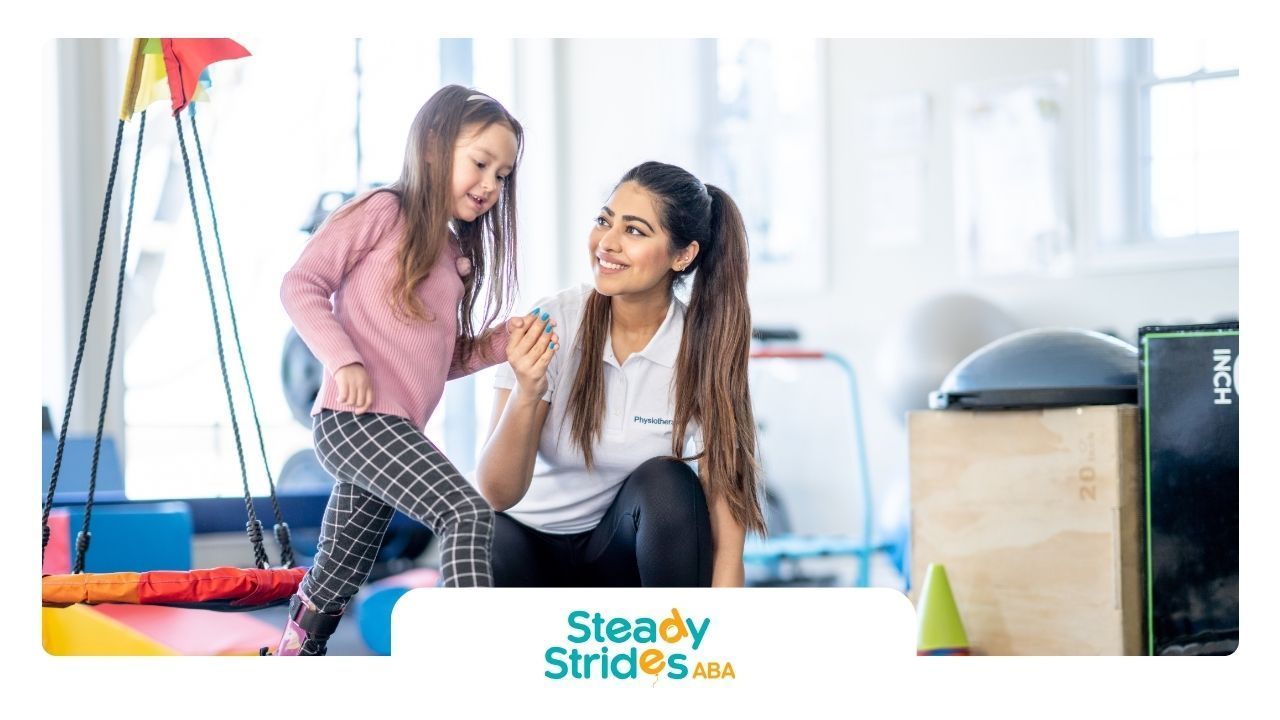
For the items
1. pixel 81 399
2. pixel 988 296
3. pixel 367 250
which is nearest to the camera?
pixel 367 250

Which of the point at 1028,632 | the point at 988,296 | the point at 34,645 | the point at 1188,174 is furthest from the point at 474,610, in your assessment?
the point at 988,296

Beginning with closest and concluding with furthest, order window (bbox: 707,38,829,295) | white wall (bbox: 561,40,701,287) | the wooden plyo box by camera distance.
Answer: the wooden plyo box
white wall (bbox: 561,40,701,287)
window (bbox: 707,38,829,295)

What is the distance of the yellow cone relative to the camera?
5.90 ft

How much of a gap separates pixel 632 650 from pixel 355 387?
0.39 metres

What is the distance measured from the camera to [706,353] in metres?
1.42

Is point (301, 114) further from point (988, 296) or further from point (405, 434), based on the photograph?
point (988, 296)

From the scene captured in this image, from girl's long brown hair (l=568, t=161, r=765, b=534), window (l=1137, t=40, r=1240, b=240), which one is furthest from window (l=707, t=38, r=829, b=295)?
girl's long brown hair (l=568, t=161, r=765, b=534)

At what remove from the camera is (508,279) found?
4.44 ft

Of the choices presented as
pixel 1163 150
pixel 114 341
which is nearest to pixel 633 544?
pixel 114 341

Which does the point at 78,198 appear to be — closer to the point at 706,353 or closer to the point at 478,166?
the point at 478,166

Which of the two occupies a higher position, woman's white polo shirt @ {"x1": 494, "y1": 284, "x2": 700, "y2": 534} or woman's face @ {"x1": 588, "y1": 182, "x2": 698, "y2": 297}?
woman's face @ {"x1": 588, "y1": 182, "x2": 698, "y2": 297}

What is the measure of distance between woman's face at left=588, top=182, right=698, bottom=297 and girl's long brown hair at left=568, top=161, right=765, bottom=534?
2 cm

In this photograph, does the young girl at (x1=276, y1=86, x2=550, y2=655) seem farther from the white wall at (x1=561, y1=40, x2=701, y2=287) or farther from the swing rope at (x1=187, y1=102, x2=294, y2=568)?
the white wall at (x1=561, y1=40, x2=701, y2=287)

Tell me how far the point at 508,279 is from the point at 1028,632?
104 centimetres
